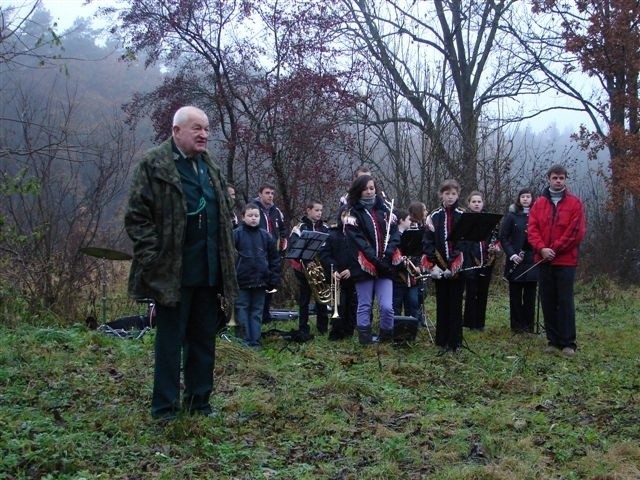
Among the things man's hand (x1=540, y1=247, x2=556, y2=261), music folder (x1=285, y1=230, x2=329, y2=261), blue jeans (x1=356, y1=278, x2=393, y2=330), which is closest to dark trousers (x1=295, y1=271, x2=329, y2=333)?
music folder (x1=285, y1=230, x2=329, y2=261)

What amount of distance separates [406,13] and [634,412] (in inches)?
674

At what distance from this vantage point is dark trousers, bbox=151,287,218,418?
16.5ft

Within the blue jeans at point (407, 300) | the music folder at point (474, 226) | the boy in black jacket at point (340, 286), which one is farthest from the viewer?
the blue jeans at point (407, 300)

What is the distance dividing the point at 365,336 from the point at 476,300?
8.00 feet

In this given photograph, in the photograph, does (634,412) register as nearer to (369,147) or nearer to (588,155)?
(369,147)

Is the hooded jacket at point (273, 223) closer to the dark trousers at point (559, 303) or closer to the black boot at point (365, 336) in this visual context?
the black boot at point (365, 336)

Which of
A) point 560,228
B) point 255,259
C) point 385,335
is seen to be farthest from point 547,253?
point 255,259

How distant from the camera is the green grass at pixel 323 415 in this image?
4.43 m

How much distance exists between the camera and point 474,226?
8172 mm

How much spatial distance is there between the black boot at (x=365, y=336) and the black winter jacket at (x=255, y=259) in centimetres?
120

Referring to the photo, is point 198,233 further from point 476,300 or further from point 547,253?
point 476,300

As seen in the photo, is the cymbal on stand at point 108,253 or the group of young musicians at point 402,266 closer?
the cymbal on stand at point 108,253

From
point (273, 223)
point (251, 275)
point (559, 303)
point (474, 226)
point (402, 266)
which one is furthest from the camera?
point (273, 223)

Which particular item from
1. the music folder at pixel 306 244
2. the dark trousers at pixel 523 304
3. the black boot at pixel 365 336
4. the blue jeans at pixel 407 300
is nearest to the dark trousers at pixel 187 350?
the black boot at pixel 365 336
